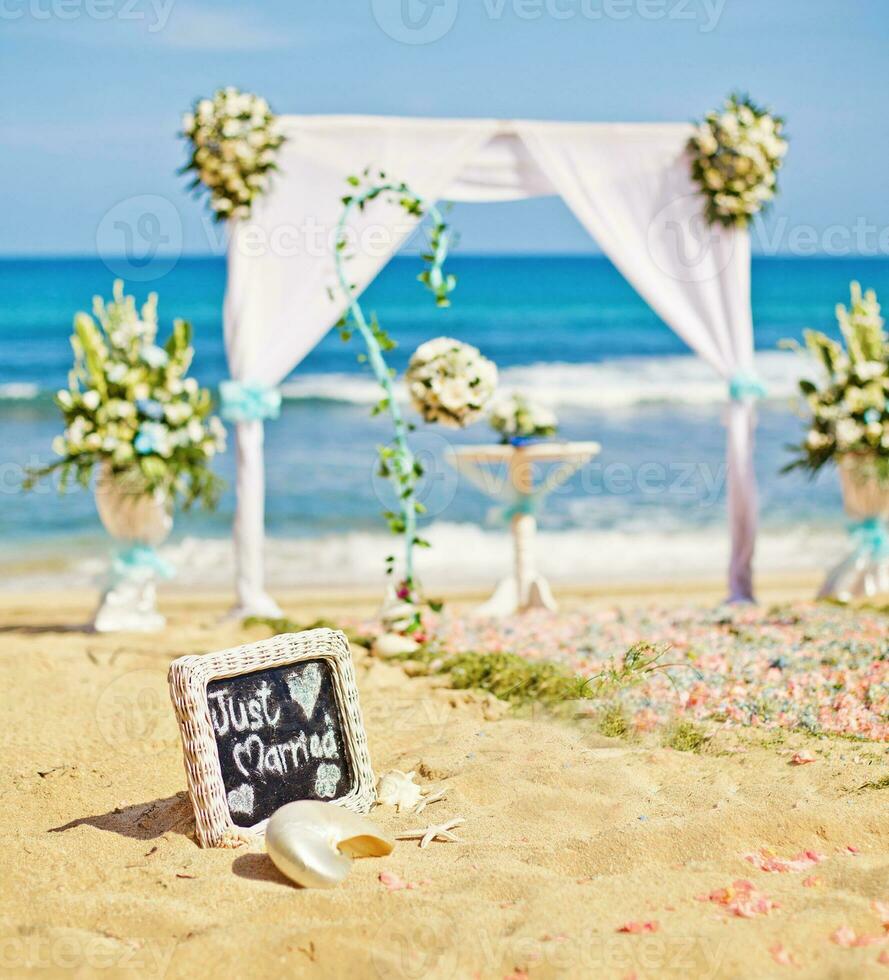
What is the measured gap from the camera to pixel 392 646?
18.8 feet

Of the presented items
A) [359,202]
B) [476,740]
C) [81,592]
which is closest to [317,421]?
[81,592]

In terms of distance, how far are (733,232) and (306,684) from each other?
15.4 feet

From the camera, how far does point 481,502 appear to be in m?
13.8

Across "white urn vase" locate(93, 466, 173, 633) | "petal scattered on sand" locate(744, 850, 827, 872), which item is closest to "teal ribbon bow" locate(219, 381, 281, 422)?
"white urn vase" locate(93, 466, 173, 633)

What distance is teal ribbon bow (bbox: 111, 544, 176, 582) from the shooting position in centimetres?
679

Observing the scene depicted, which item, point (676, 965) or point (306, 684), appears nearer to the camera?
point (676, 965)

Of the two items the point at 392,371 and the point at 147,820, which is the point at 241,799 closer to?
the point at 147,820

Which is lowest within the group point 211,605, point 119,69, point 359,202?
point 211,605

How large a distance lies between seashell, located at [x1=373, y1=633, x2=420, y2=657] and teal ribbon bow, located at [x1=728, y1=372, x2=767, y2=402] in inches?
103

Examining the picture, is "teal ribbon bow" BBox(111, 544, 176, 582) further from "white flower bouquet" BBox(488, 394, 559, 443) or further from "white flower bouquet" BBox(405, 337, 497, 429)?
"white flower bouquet" BBox(488, 394, 559, 443)

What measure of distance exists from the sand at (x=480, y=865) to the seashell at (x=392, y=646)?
1.03m

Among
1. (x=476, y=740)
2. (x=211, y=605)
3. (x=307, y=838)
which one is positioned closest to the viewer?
(x=307, y=838)

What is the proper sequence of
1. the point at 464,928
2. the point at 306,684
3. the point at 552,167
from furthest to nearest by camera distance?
1. the point at 552,167
2. the point at 306,684
3. the point at 464,928

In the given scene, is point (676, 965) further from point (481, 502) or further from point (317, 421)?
point (317, 421)
